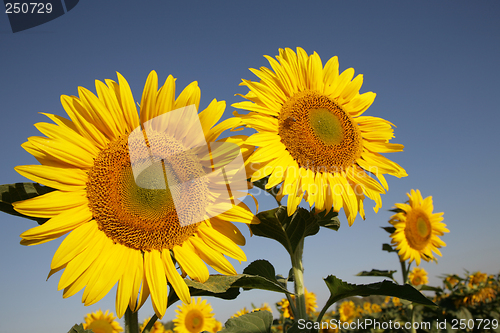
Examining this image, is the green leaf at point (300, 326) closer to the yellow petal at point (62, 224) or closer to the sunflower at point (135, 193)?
the sunflower at point (135, 193)

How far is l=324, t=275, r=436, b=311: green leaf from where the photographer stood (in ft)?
6.35

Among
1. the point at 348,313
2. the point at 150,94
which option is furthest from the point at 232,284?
the point at 348,313

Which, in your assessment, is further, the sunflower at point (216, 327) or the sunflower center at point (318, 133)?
the sunflower at point (216, 327)

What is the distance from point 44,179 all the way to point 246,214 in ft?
3.41

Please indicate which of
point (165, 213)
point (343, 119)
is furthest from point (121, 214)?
point (343, 119)

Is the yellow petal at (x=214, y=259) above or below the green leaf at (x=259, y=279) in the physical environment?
above

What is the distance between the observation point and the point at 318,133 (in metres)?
2.42

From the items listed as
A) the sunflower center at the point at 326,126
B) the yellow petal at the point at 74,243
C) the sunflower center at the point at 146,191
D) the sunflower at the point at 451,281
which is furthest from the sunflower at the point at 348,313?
the yellow petal at the point at 74,243

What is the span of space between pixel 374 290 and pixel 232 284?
0.84 m

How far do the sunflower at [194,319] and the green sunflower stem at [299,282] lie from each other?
12.7 ft

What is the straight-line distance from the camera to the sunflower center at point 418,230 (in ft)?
18.1

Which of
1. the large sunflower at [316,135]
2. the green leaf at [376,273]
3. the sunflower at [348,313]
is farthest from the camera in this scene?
the sunflower at [348,313]

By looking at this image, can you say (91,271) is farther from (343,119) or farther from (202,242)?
(343,119)

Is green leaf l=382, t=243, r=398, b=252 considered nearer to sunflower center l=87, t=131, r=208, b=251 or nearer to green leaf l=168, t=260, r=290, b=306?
green leaf l=168, t=260, r=290, b=306
